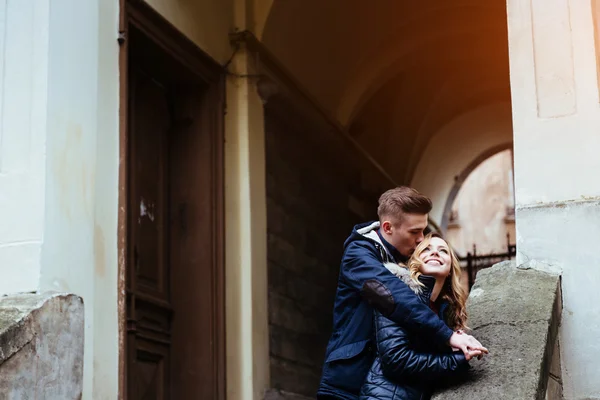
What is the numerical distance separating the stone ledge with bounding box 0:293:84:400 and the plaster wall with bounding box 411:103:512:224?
7477 mm

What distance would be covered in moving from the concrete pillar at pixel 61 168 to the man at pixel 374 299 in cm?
189

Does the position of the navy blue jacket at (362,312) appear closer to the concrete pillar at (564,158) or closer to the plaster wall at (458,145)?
the concrete pillar at (564,158)

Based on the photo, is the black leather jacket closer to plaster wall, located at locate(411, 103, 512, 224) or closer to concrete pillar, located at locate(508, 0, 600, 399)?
concrete pillar, located at locate(508, 0, 600, 399)

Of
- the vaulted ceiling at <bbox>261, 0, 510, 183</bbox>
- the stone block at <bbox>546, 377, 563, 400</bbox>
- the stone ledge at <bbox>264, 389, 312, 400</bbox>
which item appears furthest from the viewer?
the vaulted ceiling at <bbox>261, 0, 510, 183</bbox>

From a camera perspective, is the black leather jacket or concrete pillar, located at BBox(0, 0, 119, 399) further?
concrete pillar, located at BBox(0, 0, 119, 399)

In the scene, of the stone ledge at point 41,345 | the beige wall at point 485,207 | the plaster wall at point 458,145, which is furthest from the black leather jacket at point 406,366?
the beige wall at point 485,207

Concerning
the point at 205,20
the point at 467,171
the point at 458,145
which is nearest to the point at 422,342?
the point at 205,20

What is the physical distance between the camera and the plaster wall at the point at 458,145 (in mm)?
12617

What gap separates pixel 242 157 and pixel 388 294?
384 centimetres

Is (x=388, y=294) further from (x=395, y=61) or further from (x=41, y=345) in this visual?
(x=395, y=61)

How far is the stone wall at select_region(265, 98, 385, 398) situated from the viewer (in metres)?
7.82

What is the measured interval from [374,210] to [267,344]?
3.39 metres

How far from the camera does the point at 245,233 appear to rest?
7434 mm

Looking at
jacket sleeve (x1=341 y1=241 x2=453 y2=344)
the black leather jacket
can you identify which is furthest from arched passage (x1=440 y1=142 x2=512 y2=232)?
the black leather jacket
